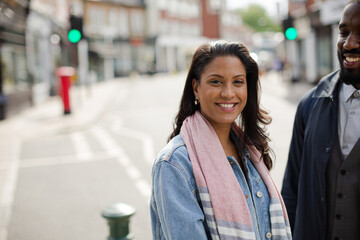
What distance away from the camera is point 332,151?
2195mm

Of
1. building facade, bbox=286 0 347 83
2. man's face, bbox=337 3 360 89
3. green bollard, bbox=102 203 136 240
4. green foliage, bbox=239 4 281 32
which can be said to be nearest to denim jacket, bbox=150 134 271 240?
man's face, bbox=337 3 360 89

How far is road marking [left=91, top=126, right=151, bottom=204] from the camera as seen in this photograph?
6.28m

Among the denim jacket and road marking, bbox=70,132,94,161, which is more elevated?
the denim jacket

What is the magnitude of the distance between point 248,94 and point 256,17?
345 ft

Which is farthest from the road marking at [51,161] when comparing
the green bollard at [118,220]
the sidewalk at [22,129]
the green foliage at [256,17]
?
the green foliage at [256,17]

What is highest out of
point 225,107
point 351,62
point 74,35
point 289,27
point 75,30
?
point 75,30

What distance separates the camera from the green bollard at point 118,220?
3266 millimetres

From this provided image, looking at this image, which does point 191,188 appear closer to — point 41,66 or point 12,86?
point 12,86

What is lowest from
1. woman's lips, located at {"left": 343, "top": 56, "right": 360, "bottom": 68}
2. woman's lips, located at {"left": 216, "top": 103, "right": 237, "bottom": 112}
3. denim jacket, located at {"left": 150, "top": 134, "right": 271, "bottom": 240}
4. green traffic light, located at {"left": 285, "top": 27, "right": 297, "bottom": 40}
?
denim jacket, located at {"left": 150, "top": 134, "right": 271, "bottom": 240}

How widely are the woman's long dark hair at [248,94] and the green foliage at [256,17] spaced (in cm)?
10378

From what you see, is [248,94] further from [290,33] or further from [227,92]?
[290,33]

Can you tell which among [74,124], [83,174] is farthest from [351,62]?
[74,124]

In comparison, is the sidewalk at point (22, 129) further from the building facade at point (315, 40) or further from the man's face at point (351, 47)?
the building facade at point (315, 40)

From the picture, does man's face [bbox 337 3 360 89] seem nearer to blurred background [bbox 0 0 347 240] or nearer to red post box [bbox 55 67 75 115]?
blurred background [bbox 0 0 347 240]
